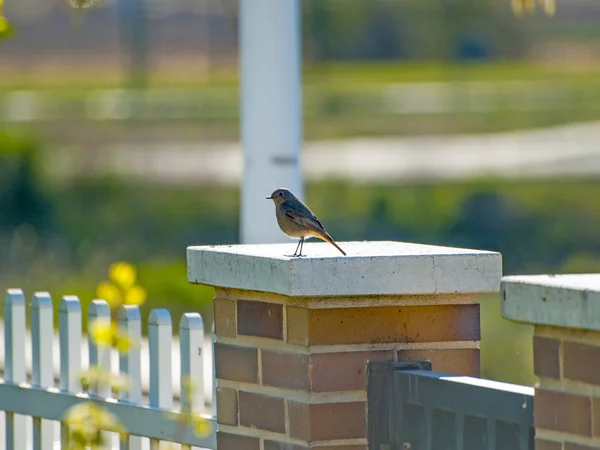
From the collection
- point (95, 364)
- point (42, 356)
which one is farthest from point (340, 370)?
point (42, 356)

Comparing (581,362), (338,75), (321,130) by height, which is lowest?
(581,362)

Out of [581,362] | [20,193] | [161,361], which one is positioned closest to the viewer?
Result: [581,362]

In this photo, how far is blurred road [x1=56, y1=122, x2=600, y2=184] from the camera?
32.7m

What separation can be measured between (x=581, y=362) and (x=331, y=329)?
0.72 m

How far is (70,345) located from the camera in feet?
13.7

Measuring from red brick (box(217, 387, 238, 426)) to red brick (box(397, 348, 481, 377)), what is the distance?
0.40 meters

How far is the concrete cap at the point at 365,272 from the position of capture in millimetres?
2916

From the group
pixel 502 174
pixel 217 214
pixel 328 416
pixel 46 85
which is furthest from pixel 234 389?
pixel 46 85

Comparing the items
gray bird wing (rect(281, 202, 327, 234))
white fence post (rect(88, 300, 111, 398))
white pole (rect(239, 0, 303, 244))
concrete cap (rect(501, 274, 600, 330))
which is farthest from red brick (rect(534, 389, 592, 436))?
white pole (rect(239, 0, 303, 244))

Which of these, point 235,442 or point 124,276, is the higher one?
point 124,276

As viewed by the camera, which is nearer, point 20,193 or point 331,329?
point 331,329

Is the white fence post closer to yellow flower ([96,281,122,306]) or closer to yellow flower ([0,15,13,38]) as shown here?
yellow flower ([0,15,13,38])

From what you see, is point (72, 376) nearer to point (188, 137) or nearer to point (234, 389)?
point (234, 389)

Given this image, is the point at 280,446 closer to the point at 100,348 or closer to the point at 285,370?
the point at 285,370
